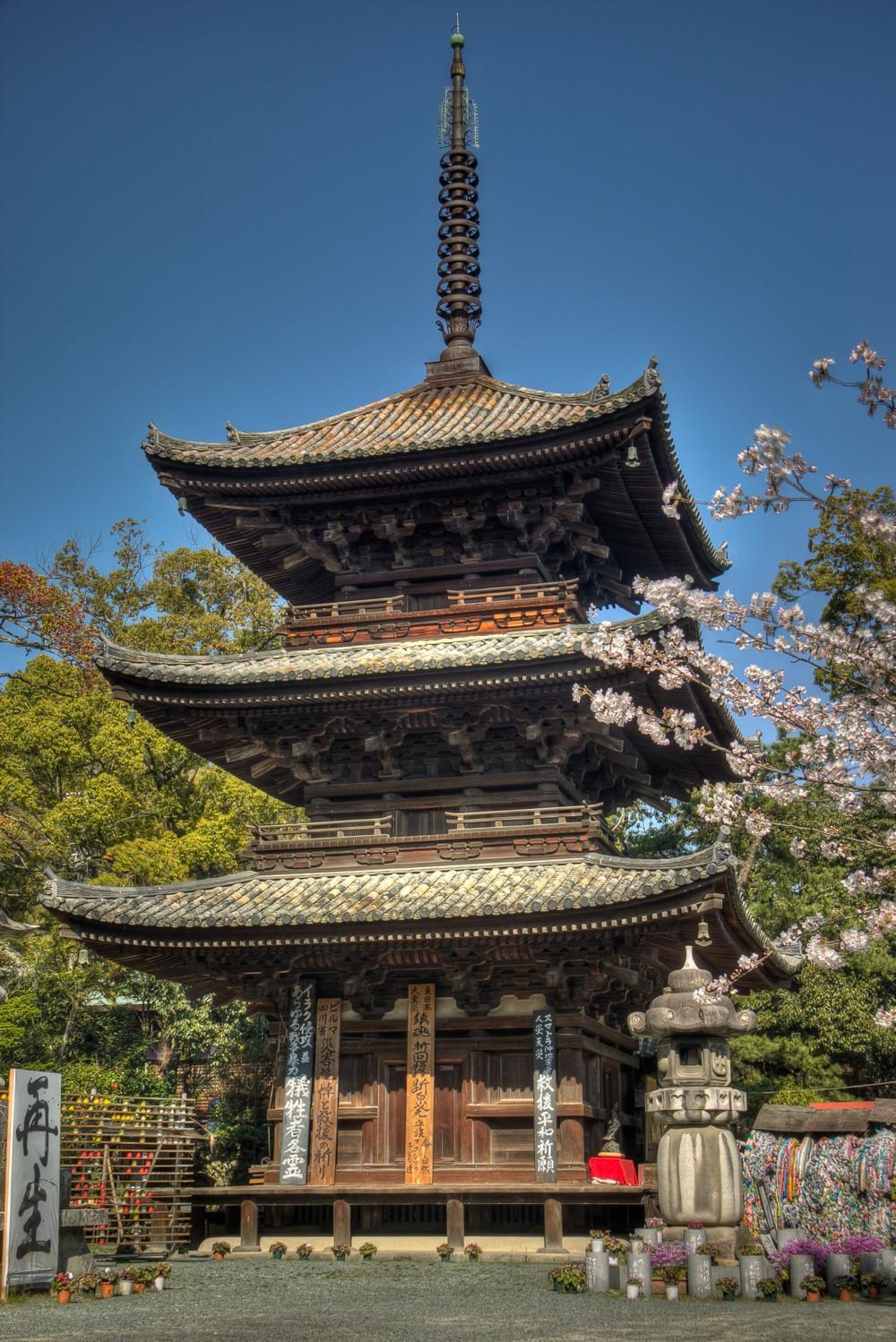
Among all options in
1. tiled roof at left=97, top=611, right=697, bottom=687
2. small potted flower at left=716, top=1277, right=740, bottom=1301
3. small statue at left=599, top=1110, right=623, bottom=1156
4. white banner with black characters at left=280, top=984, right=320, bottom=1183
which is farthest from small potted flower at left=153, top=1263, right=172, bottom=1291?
tiled roof at left=97, top=611, right=697, bottom=687

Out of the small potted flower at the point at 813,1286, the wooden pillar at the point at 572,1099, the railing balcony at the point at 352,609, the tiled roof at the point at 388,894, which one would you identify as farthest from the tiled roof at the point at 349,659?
the small potted flower at the point at 813,1286

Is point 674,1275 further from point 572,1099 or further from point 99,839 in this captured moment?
point 99,839

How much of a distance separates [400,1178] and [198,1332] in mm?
7520

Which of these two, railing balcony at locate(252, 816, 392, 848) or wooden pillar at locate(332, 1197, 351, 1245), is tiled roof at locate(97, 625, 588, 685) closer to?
railing balcony at locate(252, 816, 392, 848)

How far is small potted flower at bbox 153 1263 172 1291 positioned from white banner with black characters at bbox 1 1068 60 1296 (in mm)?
1156

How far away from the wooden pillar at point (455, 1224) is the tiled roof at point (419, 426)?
1097cm

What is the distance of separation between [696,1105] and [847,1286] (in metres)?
2.49

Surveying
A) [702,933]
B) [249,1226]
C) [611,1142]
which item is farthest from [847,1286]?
[249,1226]

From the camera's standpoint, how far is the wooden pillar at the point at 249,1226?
18766 mm

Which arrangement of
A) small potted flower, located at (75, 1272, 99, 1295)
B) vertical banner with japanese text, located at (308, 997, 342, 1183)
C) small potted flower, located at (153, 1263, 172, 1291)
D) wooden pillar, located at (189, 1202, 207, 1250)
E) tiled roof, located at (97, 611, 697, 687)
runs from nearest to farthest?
small potted flower, located at (75, 1272, 99, 1295)
small potted flower, located at (153, 1263, 172, 1291)
vertical banner with japanese text, located at (308, 997, 342, 1183)
tiled roof, located at (97, 611, 697, 687)
wooden pillar, located at (189, 1202, 207, 1250)

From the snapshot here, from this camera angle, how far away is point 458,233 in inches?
1019

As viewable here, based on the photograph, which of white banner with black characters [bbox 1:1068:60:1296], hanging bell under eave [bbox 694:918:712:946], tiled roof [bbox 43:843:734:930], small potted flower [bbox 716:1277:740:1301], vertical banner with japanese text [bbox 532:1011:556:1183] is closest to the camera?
small potted flower [bbox 716:1277:740:1301]

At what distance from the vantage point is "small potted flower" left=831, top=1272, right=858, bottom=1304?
1347cm

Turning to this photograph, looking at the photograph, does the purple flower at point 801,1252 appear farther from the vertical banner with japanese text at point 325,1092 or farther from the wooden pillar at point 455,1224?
the vertical banner with japanese text at point 325,1092
